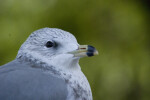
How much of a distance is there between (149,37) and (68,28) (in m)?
1.25

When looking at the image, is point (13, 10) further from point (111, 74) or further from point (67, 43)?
point (67, 43)

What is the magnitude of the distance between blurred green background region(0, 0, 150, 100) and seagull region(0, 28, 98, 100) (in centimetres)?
200

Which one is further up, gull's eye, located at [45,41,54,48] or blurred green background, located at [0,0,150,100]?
gull's eye, located at [45,41,54,48]

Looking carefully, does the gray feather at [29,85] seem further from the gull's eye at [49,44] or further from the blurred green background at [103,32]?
the blurred green background at [103,32]

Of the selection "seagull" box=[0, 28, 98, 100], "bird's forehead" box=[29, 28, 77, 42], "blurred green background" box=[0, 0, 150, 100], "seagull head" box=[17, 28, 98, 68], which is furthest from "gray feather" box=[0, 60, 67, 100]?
"blurred green background" box=[0, 0, 150, 100]

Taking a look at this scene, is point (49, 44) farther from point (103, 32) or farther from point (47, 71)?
point (103, 32)

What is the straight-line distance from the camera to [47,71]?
208cm

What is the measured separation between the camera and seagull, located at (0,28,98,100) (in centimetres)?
189

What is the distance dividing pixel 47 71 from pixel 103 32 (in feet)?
9.11

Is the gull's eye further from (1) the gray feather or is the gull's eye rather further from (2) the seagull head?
(1) the gray feather

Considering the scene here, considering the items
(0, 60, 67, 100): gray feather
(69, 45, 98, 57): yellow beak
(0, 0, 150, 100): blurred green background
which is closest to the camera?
(0, 60, 67, 100): gray feather

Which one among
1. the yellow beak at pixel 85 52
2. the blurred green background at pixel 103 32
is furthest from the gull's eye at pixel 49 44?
the blurred green background at pixel 103 32

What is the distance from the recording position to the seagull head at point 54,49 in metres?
2.11

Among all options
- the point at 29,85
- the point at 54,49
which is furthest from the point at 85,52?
the point at 29,85
